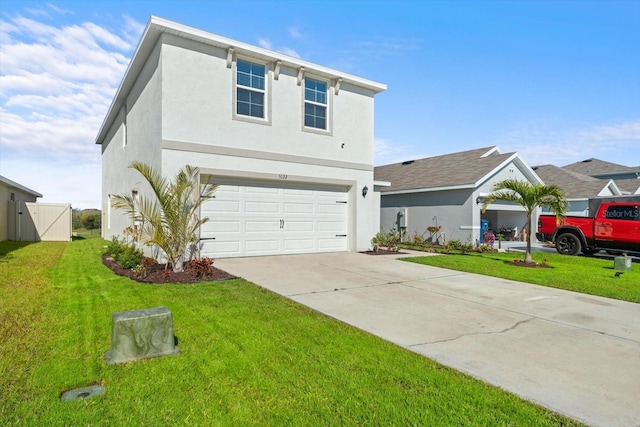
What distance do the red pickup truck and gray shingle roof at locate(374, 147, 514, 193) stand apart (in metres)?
3.93

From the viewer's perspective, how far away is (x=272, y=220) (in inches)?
463

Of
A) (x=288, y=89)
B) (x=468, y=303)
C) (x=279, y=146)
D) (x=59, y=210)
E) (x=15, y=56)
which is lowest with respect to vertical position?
(x=468, y=303)

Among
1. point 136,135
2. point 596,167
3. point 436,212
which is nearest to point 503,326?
point 136,135

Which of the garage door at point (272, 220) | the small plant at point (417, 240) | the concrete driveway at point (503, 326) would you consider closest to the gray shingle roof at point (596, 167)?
the small plant at point (417, 240)

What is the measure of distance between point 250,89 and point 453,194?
11194 mm

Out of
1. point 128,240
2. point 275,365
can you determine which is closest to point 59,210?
point 128,240

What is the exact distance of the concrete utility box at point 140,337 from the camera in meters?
3.64

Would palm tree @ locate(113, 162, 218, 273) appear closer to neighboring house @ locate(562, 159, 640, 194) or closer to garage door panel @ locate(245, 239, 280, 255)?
garage door panel @ locate(245, 239, 280, 255)

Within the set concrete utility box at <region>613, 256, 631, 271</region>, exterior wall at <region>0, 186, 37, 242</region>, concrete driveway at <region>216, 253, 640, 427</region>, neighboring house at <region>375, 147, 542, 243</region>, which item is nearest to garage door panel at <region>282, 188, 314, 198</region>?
concrete driveway at <region>216, 253, 640, 427</region>

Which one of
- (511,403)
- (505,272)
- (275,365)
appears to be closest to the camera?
(511,403)

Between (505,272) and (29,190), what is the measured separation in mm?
25122

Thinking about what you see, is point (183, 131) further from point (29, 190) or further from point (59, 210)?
point (29, 190)

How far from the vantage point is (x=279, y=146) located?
464 inches

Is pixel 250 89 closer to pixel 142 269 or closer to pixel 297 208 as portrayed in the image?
pixel 297 208
